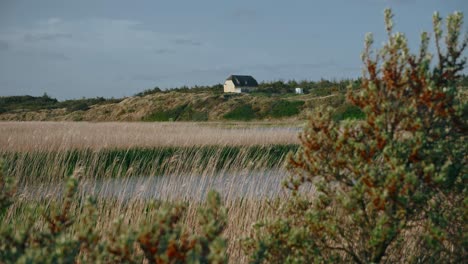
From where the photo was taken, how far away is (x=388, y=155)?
323 centimetres

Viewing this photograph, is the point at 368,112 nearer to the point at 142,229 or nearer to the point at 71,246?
the point at 142,229

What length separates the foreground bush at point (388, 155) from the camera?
328cm

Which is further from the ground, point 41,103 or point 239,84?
point 239,84

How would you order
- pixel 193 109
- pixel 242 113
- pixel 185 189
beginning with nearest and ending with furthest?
pixel 185 189 < pixel 242 113 < pixel 193 109

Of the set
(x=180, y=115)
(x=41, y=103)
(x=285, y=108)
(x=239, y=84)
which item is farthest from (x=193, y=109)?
(x=41, y=103)

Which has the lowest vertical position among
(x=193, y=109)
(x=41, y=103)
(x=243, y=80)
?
(x=193, y=109)

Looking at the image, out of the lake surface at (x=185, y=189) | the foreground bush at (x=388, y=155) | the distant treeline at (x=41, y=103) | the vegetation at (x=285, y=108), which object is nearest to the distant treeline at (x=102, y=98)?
the distant treeline at (x=41, y=103)

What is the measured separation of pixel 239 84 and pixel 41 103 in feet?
93.5

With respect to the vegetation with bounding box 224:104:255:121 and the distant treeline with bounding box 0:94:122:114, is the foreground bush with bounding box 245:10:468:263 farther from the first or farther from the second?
the distant treeline with bounding box 0:94:122:114

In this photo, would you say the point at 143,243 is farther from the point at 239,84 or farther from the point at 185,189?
the point at 239,84

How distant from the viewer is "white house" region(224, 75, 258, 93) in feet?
257

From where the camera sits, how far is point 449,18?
353 centimetres

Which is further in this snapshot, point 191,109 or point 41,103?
point 41,103

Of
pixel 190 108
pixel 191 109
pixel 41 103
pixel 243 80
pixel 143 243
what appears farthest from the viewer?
pixel 243 80
